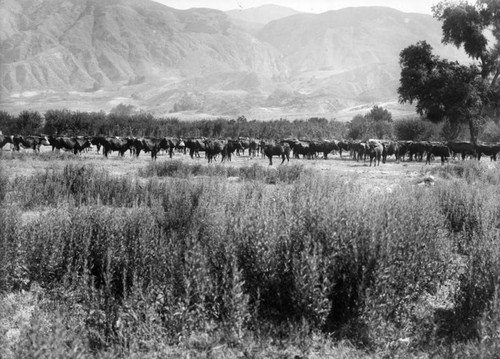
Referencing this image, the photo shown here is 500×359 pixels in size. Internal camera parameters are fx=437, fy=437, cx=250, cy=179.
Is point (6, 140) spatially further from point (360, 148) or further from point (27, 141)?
point (360, 148)

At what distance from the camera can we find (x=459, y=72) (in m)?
35.8

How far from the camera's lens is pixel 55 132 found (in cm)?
5128

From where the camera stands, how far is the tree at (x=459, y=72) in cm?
3462

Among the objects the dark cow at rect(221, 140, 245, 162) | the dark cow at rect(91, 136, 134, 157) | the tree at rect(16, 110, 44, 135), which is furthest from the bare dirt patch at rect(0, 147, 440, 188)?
the tree at rect(16, 110, 44, 135)

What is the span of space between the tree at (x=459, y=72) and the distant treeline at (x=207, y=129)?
12.7 metres

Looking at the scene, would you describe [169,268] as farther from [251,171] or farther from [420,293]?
[251,171]

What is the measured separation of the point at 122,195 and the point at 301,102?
145581 millimetres

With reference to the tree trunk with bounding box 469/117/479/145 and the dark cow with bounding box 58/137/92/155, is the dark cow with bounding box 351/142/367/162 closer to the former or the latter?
the tree trunk with bounding box 469/117/479/145

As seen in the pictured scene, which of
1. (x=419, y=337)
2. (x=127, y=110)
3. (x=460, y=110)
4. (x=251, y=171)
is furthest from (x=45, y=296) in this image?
(x=127, y=110)

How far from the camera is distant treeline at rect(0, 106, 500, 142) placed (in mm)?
51469

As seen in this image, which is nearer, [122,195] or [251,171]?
[122,195]

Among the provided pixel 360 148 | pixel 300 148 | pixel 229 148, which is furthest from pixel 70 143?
pixel 360 148

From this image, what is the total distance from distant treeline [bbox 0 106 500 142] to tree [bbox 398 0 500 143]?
12715 millimetres

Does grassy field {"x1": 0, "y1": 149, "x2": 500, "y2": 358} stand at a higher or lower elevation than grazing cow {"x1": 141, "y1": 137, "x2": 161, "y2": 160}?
lower
